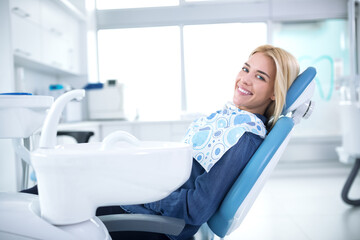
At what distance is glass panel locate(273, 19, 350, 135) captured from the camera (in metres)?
4.10

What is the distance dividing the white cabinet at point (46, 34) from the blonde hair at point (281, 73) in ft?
5.79

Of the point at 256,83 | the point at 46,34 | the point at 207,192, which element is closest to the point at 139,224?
the point at 207,192

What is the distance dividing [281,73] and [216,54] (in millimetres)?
3111

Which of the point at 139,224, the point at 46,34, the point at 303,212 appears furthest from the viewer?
the point at 46,34

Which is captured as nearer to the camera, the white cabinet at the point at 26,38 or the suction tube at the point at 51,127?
the suction tube at the point at 51,127

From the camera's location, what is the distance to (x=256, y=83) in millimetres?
1183

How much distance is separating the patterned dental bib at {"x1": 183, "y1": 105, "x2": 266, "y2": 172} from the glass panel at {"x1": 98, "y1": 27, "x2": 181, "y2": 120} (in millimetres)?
2973

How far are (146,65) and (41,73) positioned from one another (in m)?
1.32

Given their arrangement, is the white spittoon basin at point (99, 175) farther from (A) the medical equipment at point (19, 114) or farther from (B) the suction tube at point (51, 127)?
(A) the medical equipment at point (19, 114)

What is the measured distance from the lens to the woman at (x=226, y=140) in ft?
3.22

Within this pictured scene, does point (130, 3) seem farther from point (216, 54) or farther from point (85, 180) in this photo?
point (85, 180)

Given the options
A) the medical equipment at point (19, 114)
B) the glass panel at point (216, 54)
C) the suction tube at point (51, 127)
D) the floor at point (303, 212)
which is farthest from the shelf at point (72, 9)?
the suction tube at point (51, 127)

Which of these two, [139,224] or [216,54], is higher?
[216,54]

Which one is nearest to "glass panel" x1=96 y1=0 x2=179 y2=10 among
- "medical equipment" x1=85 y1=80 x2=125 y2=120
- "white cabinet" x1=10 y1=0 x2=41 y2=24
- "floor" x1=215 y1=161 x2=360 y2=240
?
"medical equipment" x1=85 y1=80 x2=125 y2=120
